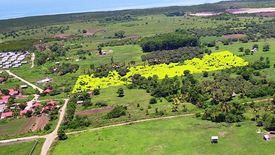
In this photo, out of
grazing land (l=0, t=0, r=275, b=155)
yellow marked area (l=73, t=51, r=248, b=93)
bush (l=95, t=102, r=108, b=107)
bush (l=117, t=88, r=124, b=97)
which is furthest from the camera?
yellow marked area (l=73, t=51, r=248, b=93)

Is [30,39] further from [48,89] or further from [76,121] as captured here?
[76,121]

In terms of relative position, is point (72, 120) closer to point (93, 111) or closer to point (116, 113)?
point (93, 111)

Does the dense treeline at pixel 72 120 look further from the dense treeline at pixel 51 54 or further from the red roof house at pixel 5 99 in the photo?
the dense treeline at pixel 51 54

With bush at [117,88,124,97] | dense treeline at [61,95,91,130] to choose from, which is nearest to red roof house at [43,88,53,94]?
dense treeline at [61,95,91,130]

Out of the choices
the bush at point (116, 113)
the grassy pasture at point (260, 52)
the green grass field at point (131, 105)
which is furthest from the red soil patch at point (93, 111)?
the grassy pasture at point (260, 52)

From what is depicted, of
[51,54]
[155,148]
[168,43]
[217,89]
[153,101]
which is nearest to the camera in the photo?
[155,148]

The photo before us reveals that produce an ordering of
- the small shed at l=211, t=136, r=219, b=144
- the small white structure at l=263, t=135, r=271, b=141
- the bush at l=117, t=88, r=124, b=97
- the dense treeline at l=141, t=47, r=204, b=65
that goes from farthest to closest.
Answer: the dense treeline at l=141, t=47, r=204, b=65
the bush at l=117, t=88, r=124, b=97
the small shed at l=211, t=136, r=219, b=144
the small white structure at l=263, t=135, r=271, b=141

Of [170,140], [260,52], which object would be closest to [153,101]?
[170,140]

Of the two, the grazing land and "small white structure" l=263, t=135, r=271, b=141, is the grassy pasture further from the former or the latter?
"small white structure" l=263, t=135, r=271, b=141
